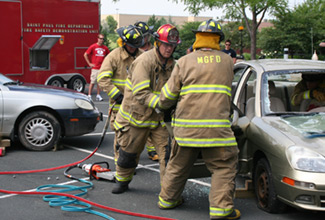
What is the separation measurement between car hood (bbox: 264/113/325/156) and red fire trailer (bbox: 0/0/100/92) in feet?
34.1

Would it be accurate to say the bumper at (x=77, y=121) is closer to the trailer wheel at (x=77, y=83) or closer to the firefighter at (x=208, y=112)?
the firefighter at (x=208, y=112)

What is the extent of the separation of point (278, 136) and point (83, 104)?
4079mm

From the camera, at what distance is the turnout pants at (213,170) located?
4.65 meters

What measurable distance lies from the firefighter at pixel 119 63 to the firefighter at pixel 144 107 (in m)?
0.74

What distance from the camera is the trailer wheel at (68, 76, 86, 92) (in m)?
15.6

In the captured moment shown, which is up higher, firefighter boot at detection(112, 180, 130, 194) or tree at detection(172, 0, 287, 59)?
tree at detection(172, 0, 287, 59)

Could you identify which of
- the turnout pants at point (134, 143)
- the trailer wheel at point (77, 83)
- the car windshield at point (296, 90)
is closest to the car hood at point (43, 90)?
the turnout pants at point (134, 143)

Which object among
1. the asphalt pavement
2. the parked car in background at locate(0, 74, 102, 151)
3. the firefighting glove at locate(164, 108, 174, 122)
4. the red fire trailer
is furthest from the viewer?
the red fire trailer

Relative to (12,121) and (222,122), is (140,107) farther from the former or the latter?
(12,121)

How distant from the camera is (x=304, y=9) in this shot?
29828mm

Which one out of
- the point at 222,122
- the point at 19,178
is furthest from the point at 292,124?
the point at 19,178

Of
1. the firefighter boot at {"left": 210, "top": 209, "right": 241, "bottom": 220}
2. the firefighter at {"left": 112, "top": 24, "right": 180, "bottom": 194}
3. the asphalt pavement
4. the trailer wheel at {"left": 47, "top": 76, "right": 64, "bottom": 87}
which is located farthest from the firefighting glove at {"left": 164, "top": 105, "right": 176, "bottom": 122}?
the trailer wheel at {"left": 47, "top": 76, "right": 64, "bottom": 87}

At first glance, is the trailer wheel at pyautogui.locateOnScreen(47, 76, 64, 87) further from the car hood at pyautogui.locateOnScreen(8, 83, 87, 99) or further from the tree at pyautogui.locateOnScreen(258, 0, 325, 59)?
the tree at pyautogui.locateOnScreen(258, 0, 325, 59)

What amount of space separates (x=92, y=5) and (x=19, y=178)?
34.6 ft
